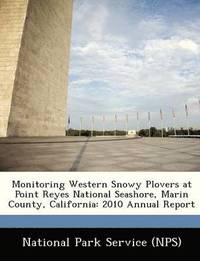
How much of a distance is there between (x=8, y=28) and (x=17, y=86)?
11.2ft

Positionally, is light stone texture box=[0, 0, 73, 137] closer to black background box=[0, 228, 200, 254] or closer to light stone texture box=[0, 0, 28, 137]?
light stone texture box=[0, 0, 28, 137]

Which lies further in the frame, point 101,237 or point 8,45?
point 8,45

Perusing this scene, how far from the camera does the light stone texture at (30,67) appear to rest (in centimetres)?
1080

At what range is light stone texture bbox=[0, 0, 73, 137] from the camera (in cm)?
1080

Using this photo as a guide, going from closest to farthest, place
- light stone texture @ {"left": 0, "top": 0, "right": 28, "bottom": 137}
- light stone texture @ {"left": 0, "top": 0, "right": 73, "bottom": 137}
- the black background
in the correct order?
the black background
light stone texture @ {"left": 0, "top": 0, "right": 28, "bottom": 137}
light stone texture @ {"left": 0, "top": 0, "right": 73, "bottom": 137}

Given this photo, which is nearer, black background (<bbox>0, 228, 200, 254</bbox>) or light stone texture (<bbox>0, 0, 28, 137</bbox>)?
black background (<bbox>0, 228, 200, 254</bbox>)

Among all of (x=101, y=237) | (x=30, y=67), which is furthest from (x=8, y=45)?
(x=101, y=237)

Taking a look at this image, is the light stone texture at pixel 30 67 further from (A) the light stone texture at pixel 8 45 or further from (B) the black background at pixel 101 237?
(B) the black background at pixel 101 237

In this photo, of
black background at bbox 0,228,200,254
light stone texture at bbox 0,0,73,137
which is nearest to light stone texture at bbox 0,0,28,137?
light stone texture at bbox 0,0,73,137

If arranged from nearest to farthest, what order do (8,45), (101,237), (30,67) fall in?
(101,237)
(8,45)
(30,67)

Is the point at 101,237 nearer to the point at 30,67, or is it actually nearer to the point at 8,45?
the point at 8,45

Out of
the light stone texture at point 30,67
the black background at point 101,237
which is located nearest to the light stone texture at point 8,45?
the light stone texture at point 30,67

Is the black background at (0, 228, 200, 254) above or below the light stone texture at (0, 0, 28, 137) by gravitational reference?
below

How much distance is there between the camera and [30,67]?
12336 millimetres
